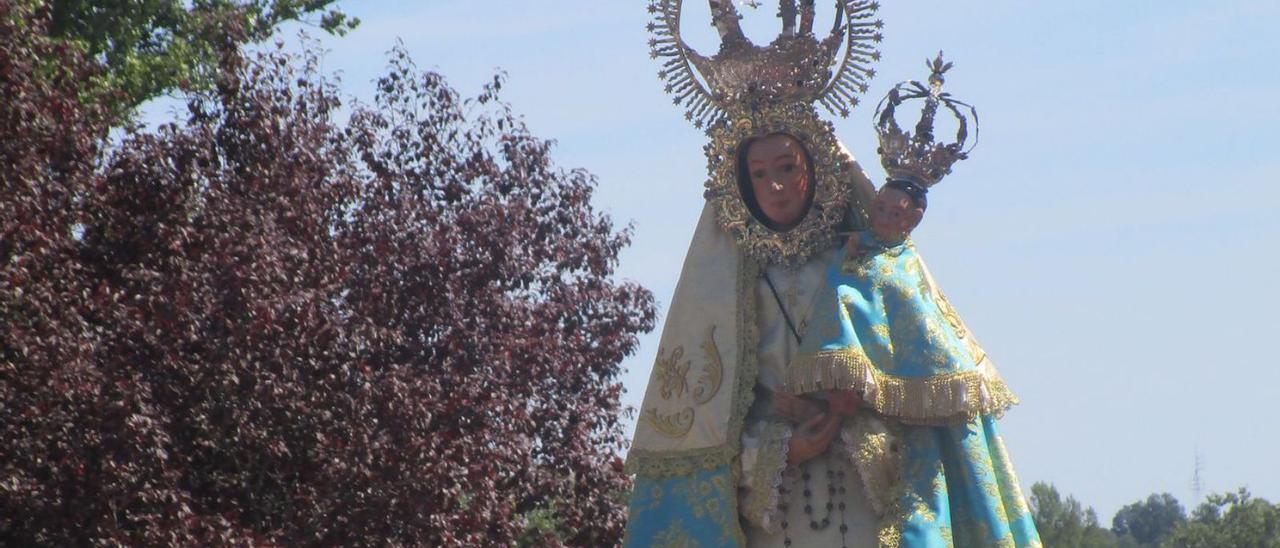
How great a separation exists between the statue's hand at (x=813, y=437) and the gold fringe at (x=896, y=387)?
173 mm

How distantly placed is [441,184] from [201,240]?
3.50 meters

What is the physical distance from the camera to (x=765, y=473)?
9.64 m

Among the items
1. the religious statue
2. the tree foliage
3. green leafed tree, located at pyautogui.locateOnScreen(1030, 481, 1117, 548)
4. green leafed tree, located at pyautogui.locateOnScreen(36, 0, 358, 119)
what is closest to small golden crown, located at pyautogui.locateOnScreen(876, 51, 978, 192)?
the religious statue

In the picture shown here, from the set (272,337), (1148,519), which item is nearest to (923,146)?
(272,337)

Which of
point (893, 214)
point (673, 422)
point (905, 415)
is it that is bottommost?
point (905, 415)

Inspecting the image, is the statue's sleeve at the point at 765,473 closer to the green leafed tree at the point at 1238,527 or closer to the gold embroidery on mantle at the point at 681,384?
the gold embroidery on mantle at the point at 681,384

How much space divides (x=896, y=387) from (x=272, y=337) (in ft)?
18.1

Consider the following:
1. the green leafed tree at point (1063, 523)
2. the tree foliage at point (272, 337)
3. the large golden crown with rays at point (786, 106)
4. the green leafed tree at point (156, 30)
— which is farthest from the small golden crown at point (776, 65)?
the green leafed tree at point (1063, 523)

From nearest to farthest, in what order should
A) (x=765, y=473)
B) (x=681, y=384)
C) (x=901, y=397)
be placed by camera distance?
1. (x=901, y=397)
2. (x=765, y=473)
3. (x=681, y=384)

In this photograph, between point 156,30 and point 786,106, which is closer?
point 786,106

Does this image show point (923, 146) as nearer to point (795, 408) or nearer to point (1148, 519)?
point (795, 408)

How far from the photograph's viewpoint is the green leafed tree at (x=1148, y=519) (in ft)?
234

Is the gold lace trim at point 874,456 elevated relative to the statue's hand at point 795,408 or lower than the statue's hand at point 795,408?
lower

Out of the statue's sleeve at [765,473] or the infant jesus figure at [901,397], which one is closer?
the infant jesus figure at [901,397]
